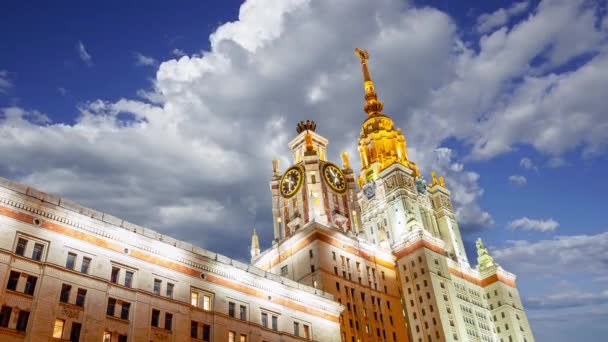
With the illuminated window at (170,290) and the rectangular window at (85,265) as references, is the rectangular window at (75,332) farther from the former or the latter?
the illuminated window at (170,290)

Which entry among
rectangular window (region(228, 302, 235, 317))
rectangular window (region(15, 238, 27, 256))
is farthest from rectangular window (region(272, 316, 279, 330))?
rectangular window (region(15, 238, 27, 256))

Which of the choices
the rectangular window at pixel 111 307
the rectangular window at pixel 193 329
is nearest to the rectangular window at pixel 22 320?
the rectangular window at pixel 111 307

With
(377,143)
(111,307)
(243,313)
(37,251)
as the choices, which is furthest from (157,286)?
(377,143)

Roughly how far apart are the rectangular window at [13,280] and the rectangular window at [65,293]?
4020 millimetres

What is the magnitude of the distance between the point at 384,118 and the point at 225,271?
4663 inches

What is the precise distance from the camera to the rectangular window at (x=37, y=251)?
165ft

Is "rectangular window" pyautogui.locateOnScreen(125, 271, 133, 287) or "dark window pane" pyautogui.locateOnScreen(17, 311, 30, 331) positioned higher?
"rectangular window" pyautogui.locateOnScreen(125, 271, 133, 287)

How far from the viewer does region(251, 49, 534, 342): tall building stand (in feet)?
330

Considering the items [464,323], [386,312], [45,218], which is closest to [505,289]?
[464,323]

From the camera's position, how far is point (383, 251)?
373ft

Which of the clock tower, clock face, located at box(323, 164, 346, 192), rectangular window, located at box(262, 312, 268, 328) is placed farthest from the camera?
clock face, located at box(323, 164, 346, 192)

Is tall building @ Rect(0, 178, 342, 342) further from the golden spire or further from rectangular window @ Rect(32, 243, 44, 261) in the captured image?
the golden spire

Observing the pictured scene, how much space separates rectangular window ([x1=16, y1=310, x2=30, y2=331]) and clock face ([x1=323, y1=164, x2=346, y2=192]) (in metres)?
74.2

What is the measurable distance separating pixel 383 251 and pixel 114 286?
69209 mm
